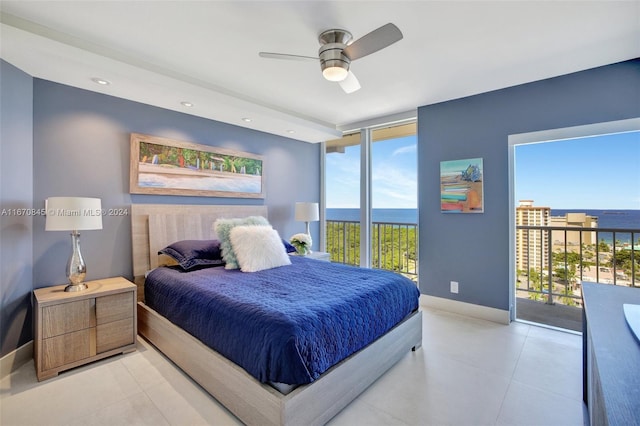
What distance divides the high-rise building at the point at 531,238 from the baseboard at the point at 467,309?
68 centimetres

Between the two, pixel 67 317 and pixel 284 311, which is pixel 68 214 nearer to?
pixel 67 317

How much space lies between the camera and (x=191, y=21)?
2018mm

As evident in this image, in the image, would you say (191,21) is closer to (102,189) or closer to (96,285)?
(102,189)

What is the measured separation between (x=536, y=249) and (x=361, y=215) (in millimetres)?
2299

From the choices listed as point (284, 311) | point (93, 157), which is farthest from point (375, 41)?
point (93, 157)

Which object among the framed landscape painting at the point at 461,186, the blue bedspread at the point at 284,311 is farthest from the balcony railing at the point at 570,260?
the blue bedspread at the point at 284,311

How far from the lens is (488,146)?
3.29 metres

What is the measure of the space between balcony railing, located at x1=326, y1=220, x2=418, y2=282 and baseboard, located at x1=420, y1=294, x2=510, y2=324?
671 millimetres

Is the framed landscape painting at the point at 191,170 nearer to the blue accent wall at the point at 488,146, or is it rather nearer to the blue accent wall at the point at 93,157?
the blue accent wall at the point at 93,157

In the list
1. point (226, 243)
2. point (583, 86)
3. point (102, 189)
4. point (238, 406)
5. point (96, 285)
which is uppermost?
point (583, 86)

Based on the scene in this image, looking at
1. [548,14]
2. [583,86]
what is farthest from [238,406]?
[583,86]

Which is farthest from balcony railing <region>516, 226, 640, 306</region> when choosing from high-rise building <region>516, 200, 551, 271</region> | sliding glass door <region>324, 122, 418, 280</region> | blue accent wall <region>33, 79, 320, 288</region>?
blue accent wall <region>33, 79, 320, 288</region>

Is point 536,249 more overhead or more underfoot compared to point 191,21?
more underfoot

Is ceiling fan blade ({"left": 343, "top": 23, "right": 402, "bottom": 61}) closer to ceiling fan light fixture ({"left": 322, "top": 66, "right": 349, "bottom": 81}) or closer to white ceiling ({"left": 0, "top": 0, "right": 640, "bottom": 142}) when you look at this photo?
ceiling fan light fixture ({"left": 322, "top": 66, "right": 349, "bottom": 81})
